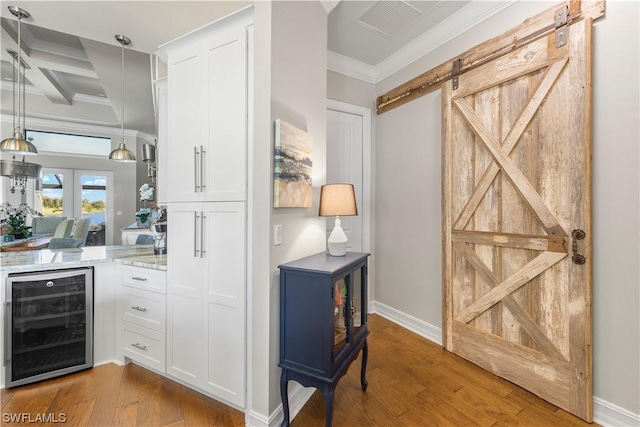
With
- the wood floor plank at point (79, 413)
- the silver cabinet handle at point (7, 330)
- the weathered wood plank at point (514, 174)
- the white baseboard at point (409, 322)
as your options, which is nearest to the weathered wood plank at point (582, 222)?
the weathered wood plank at point (514, 174)

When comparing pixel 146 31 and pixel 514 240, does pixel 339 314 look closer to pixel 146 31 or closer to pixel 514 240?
pixel 514 240

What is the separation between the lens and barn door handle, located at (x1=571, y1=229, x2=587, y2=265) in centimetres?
172

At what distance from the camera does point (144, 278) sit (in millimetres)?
2189

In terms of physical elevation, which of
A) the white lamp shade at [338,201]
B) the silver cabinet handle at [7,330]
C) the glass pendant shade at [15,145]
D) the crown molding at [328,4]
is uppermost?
the crown molding at [328,4]

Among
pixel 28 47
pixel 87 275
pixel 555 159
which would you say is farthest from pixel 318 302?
pixel 28 47

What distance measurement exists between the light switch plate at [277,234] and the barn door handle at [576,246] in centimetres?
184

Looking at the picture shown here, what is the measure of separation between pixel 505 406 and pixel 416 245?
1.44m

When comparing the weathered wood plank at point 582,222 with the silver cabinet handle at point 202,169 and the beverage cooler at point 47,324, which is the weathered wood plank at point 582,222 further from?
the beverage cooler at point 47,324

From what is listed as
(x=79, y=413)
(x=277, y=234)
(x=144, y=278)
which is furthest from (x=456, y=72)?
(x=79, y=413)

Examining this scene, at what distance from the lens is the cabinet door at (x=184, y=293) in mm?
1914

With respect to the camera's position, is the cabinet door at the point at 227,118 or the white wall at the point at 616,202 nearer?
the white wall at the point at 616,202

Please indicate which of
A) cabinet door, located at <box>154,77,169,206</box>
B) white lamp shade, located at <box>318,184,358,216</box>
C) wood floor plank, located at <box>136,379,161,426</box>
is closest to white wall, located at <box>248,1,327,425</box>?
white lamp shade, located at <box>318,184,358,216</box>

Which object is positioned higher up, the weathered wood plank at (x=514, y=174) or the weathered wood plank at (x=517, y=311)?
the weathered wood plank at (x=514, y=174)

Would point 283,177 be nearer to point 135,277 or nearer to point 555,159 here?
point 135,277
